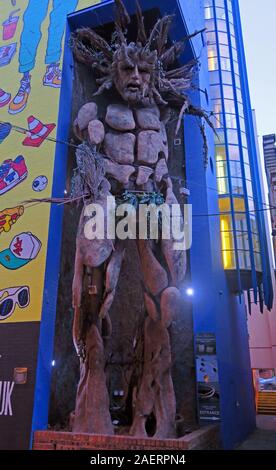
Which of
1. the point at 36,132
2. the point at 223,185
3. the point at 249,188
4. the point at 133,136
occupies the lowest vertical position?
the point at 133,136

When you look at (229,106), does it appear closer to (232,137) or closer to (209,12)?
(232,137)

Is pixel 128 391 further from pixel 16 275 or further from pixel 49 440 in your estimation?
pixel 16 275

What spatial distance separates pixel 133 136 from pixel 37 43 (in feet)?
13.7

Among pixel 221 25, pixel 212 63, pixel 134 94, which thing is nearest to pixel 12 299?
pixel 134 94

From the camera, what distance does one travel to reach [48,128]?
329 inches

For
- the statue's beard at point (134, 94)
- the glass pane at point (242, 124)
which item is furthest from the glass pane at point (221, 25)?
the statue's beard at point (134, 94)

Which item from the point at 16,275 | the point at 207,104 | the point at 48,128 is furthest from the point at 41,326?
the point at 207,104

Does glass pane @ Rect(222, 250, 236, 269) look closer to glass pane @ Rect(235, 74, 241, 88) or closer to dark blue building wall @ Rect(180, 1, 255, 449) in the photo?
dark blue building wall @ Rect(180, 1, 255, 449)

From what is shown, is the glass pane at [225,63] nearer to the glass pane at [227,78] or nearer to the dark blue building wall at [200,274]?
the glass pane at [227,78]

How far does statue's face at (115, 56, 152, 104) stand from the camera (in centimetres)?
704

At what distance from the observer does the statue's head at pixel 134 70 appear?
277 inches

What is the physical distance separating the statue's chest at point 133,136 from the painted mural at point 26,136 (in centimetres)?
152

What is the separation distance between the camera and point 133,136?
23.5ft
